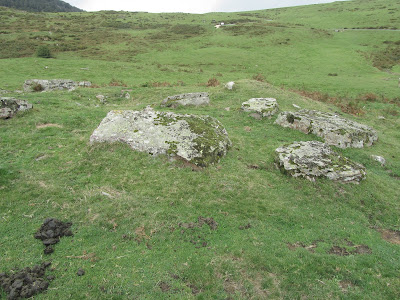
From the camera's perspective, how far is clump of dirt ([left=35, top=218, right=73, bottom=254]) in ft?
25.3

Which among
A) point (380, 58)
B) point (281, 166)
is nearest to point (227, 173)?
point (281, 166)

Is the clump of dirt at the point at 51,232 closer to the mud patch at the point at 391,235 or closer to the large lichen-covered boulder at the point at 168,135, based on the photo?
the large lichen-covered boulder at the point at 168,135

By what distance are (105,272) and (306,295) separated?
568 centimetres

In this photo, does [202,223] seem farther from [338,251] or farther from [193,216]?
[338,251]

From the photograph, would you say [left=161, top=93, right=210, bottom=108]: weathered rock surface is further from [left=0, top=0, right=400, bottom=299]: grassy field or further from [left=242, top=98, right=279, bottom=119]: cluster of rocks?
[left=242, top=98, right=279, bottom=119]: cluster of rocks

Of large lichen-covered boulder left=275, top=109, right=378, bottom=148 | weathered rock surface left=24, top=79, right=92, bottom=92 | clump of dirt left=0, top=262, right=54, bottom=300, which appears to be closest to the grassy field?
clump of dirt left=0, top=262, right=54, bottom=300

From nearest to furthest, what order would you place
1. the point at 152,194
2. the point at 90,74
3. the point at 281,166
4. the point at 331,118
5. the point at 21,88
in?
1. the point at 152,194
2. the point at 281,166
3. the point at 331,118
4. the point at 21,88
5. the point at 90,74

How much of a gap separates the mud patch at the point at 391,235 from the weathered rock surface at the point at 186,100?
688 inches

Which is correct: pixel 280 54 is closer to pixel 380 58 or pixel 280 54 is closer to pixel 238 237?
pixel 380 58

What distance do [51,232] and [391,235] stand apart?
41.4 ft

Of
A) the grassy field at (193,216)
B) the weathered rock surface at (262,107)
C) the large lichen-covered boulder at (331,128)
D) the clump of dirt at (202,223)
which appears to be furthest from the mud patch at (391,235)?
the weathered rock surface at (262,107)

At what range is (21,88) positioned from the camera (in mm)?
29438

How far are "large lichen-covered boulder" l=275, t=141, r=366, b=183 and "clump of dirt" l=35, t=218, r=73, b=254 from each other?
1008cm

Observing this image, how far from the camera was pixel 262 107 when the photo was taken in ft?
69.9
